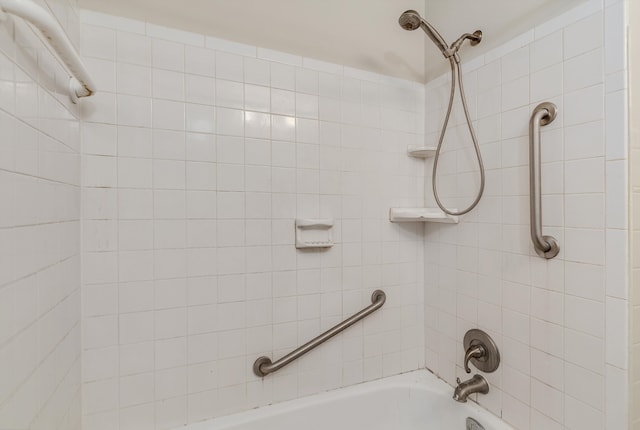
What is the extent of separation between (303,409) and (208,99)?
1.30m

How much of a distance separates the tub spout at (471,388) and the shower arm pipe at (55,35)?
1.60m

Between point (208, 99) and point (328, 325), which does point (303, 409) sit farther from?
point (208, 99)

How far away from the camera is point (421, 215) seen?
4.57 ft

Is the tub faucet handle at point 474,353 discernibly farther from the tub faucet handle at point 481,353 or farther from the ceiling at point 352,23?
the ceiling at point 352,23

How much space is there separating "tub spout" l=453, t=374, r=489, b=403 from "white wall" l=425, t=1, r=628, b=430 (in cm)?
3

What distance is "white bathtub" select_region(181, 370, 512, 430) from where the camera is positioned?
1207 mm

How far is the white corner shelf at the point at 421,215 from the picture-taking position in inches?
54.0

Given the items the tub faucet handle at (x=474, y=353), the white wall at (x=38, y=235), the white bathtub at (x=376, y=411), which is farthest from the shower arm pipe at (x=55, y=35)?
the tub faucet handle at (x=474, y=353)

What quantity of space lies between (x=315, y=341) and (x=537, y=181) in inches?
39.7

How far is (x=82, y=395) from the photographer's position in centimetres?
105

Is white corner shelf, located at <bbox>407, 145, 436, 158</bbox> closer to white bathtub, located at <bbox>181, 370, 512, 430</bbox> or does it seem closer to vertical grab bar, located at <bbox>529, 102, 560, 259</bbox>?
vertical grab bar, located at <bbox>529, 102, 560, 259</bbox>

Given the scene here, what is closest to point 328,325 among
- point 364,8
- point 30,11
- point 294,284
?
point 294,284

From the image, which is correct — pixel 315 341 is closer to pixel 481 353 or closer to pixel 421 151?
pixel 481 353

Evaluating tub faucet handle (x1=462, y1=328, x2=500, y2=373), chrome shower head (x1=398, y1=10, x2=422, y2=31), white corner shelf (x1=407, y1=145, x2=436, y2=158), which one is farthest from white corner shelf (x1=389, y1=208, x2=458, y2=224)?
chrome shower head (x1=398, y1=10, x2=422, y2=31)
